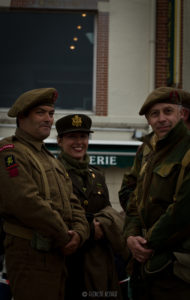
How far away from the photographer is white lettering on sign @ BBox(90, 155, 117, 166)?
8211 mm

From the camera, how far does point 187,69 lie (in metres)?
9.20

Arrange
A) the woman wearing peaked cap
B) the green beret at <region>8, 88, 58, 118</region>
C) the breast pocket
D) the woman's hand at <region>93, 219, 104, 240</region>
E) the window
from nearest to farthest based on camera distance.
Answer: the breast pocket, the green beret at <region>8, 88, 58, 118</region>, the woman wearing peaked cap, the woman's hand at <region>93, 219, 104, 240</region>, the window

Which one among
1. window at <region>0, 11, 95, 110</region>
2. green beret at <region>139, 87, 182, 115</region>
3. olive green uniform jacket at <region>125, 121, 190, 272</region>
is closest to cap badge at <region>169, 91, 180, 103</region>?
green beret at <region>139, 87, 182, 115</region>

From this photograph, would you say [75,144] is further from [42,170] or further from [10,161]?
[10,161]

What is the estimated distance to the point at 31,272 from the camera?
2.83 m

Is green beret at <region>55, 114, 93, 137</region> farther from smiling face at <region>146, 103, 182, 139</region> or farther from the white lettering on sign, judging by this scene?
the white lettering on sign

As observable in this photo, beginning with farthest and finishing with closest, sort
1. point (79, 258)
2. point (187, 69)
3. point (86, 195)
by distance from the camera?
point (187, 69), point (86, 195), point (79, 258)

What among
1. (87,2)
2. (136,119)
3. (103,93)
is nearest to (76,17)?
(87,2)

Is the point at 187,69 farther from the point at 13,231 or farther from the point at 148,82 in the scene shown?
the point at 13,231

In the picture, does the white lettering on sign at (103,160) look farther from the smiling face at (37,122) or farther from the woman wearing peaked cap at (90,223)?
the smiling face at (37,122)

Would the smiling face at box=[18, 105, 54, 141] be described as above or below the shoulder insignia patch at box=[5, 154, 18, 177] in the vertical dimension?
above

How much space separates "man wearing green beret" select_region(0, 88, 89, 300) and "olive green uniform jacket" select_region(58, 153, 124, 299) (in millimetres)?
461

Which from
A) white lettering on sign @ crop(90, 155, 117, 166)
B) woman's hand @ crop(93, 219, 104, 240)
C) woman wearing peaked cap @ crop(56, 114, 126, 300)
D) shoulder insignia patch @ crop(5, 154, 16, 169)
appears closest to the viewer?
shoulder insignia patch @ crop(5, 154, 16, 169)

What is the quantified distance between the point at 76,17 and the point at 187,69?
2.95 meters
